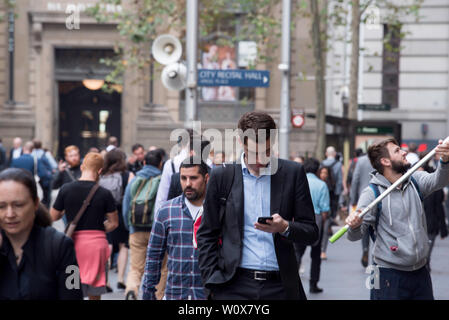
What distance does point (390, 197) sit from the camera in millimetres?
5816

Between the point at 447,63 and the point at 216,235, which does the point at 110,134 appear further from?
the point at 216,235

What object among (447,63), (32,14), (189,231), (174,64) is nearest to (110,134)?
(32,14)

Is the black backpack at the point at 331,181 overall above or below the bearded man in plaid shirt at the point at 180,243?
below

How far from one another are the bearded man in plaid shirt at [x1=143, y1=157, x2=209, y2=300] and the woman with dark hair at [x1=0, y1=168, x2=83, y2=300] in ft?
6.17

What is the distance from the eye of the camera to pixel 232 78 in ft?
49.5

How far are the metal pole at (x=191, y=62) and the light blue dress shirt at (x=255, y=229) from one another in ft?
31.3

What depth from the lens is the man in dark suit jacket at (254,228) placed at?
473 centimetres

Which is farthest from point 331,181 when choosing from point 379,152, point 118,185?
point 379,152

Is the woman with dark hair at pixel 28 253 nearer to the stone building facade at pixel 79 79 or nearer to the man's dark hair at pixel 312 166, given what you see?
the man's dark hair at pixel 312 166

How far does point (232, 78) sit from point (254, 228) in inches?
412

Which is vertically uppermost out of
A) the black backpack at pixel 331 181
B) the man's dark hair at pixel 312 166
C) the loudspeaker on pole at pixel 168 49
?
Result: the loudspeaker on pole at pixel 168 49

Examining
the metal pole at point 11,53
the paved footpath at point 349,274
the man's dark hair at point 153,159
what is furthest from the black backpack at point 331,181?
the metal pole at point 11,53

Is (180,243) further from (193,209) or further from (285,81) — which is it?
(285,81)

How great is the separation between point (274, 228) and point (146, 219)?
16.1 feet
